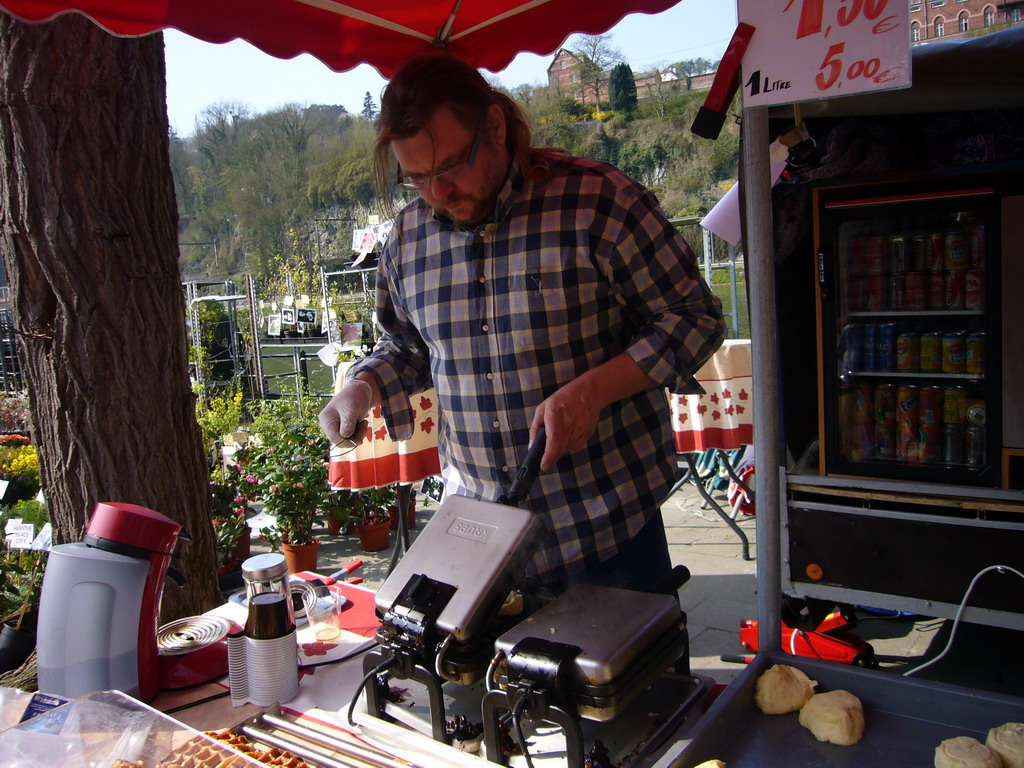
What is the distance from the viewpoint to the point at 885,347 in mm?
2512

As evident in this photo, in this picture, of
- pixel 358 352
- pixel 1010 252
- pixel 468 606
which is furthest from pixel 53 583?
pixel 358 352

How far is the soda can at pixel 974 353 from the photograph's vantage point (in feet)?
7.59

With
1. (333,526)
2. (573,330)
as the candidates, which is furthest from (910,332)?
(333,526)

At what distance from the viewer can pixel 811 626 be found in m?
2.34

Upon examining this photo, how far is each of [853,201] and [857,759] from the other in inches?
67.9

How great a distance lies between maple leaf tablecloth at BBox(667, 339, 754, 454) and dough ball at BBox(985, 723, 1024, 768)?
3372 mm

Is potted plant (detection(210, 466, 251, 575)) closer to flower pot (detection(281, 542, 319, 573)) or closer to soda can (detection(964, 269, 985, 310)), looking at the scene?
flower pot (detection(281, 542, 319, 573))

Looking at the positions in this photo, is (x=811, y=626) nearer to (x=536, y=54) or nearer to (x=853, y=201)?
(x=853, y=201)

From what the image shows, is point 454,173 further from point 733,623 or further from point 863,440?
point 733,623

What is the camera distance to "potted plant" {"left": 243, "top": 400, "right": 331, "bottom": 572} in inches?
184

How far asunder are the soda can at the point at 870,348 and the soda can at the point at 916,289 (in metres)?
0.13

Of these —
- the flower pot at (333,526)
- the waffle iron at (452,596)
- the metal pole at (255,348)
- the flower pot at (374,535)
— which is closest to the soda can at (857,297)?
the waffle iron at (452,596)

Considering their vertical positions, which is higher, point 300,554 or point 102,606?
point 102,606

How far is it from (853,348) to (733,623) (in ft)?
5.93
